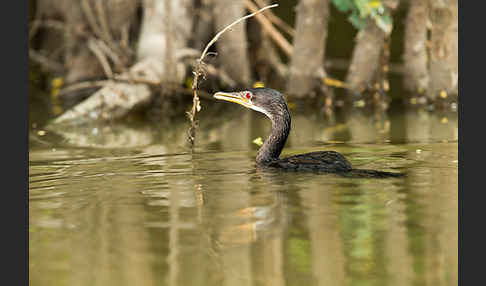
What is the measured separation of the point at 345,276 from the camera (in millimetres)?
5789

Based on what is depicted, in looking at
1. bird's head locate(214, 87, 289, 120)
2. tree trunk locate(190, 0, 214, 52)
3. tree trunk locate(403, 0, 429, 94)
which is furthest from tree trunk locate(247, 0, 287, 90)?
bird's head locate(214, 87, 289, 120)

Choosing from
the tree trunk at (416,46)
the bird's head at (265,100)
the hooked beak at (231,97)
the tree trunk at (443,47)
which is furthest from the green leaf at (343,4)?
the hooked beak at (231,97)

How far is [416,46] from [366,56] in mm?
1108

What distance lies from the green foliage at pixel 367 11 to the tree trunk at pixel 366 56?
345mm

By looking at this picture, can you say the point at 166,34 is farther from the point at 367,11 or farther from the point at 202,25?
the point at 367,11

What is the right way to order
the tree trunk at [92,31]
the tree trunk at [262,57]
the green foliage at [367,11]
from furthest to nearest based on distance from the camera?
1. the tree trunk at [262,57]
2. the tree trunk at [92,31]
3. the green foliage at [367,11]

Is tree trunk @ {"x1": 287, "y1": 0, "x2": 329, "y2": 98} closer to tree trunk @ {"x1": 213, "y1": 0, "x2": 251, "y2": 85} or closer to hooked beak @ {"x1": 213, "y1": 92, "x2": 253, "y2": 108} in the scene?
tree trunk @ {"x1": 213, "y1": 0, "x2": 251, "y2": 85}

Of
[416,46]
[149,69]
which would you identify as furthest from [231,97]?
[416,46]

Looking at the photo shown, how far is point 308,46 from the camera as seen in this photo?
17.2 m

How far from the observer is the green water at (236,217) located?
5957 millimetres

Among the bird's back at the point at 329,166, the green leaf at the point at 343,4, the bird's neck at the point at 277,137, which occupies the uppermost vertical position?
the green leaf at the point at 343,4

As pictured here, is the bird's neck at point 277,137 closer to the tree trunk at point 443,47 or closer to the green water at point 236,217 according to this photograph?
the green water at point 236,217

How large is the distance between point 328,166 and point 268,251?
299 centimetres

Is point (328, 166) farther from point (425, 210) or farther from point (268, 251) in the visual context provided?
point (268, 251)
